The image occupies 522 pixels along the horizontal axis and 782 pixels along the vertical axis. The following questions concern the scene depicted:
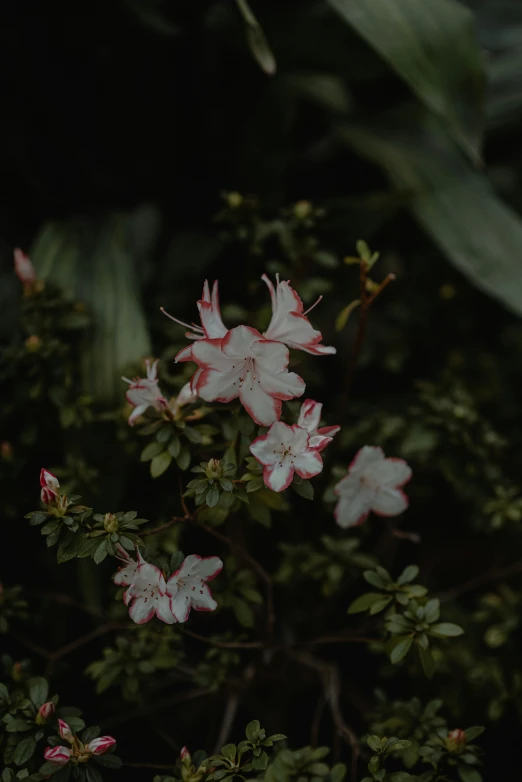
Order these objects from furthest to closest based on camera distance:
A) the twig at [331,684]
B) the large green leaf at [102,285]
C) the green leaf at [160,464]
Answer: the large green leaf at [102,285], the twig at [331,684], the green leaf at [160,464]

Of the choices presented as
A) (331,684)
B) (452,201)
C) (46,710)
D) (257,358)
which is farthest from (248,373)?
(452,201)

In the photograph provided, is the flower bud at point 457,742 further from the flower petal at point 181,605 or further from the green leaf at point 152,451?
the green leaf at point 152,451

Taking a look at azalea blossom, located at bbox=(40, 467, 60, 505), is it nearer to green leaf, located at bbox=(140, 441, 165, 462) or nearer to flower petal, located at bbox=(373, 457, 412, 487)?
green leaf, located at bbox=(140, 441, 165, 462)

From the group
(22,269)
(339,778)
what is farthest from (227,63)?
(339,778)

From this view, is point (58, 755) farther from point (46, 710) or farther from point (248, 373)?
point (248, 373)

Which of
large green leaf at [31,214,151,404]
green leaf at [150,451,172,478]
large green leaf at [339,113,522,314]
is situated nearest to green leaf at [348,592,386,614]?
green leaf at [150,451,172,478]

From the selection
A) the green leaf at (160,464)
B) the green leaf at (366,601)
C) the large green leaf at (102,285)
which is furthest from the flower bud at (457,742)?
the large green leaf at (102,285)
